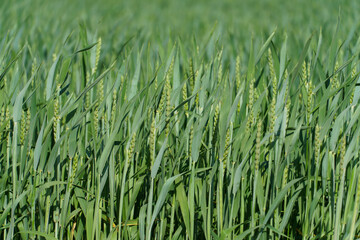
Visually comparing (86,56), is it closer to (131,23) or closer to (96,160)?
(96,160)

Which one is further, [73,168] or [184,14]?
[184,14]

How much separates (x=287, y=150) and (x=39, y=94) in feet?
2.37

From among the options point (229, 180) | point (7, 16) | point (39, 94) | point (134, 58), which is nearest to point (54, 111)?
point (39, 94)

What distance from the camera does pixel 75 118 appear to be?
53.3 inches

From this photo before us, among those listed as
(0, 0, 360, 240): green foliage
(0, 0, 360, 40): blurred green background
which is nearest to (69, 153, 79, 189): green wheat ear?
(0, 0, 360, 240): green foliage

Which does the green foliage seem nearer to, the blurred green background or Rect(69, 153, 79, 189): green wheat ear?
Rect(69, 153, 79, 189): green wheat ear

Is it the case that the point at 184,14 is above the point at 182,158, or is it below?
above

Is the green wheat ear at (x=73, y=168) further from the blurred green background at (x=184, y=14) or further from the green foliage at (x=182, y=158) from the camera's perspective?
the blurred green background at (x=184, y=14)

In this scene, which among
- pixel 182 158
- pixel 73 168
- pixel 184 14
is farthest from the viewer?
pixel 184 14

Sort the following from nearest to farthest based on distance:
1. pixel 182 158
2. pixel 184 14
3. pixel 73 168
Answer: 1. pixel 73 168
2. pixel 182 158
3. pixel 184 14

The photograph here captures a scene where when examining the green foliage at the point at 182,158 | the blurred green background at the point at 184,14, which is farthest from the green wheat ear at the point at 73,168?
the blurred green background at the point at 184,14

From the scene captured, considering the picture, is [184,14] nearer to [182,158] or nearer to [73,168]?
[182,158]

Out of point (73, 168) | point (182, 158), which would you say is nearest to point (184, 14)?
point (182, 158)

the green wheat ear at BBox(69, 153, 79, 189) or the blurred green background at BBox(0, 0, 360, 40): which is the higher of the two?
the blurred green background at BBox(0, 0, 360, 40)
